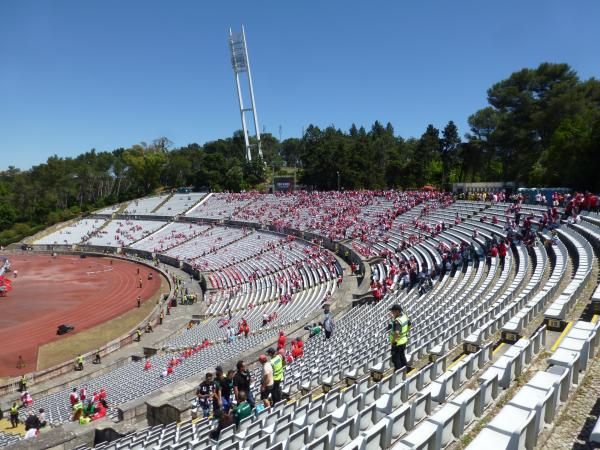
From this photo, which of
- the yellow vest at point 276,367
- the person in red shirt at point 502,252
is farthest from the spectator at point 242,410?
the person in red shirt at point 502,252

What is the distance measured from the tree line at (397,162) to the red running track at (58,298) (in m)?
26.7

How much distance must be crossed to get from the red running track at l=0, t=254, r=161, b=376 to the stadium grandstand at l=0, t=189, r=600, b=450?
361 cm

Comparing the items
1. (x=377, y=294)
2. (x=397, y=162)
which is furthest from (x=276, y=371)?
(x=397, y=162)

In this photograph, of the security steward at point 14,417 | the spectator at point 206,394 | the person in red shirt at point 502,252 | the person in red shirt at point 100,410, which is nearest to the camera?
the spectator at point 206,394

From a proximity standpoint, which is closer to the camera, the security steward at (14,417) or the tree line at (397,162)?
the security steward at (14,417)

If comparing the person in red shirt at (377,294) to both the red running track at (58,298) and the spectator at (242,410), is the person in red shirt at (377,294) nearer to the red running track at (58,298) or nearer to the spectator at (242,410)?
the spectator at (242,410)

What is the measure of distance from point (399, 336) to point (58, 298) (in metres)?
37.0

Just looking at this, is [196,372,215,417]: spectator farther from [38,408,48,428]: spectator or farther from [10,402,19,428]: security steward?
[10,402,19,428]: security steward

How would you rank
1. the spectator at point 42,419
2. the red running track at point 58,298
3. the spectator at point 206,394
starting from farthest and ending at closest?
the red running track at point 58,298 → the spectator at point 42,419 → the spectator at point 206,394

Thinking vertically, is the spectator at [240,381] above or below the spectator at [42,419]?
above

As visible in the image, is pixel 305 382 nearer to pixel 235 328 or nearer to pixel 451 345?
pixel 451 345

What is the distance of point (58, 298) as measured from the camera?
37.4 metres

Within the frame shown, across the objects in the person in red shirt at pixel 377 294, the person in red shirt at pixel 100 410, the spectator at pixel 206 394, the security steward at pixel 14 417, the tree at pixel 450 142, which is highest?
the tree at pixel 450 142

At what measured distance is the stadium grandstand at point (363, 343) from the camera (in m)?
5.83
